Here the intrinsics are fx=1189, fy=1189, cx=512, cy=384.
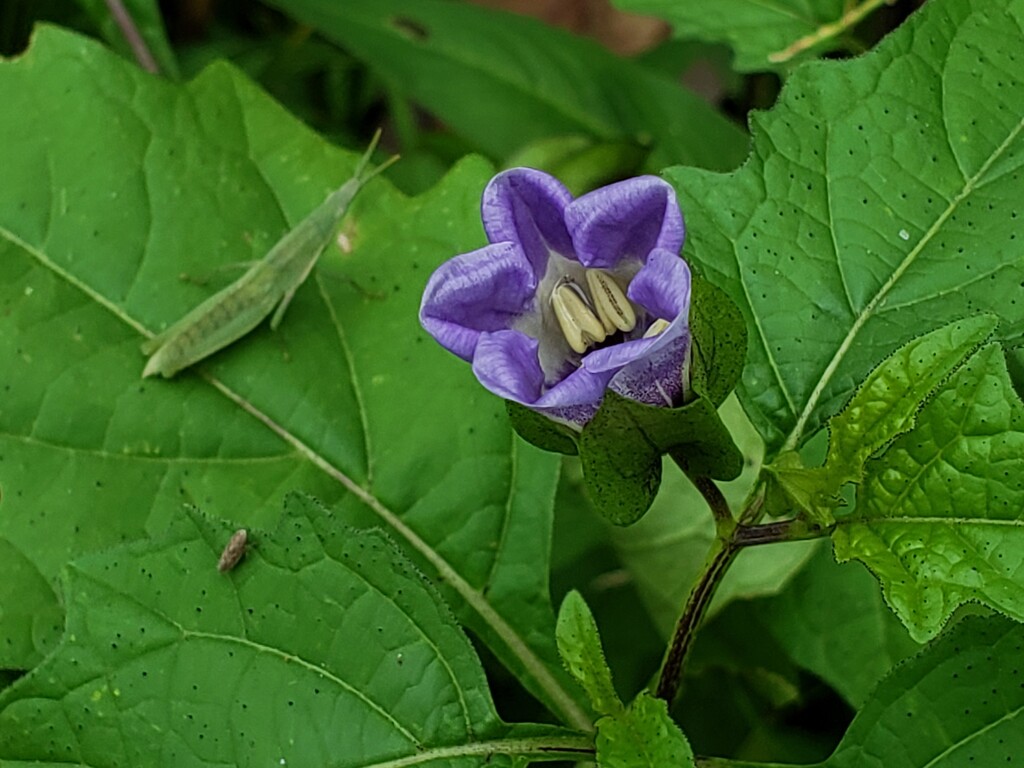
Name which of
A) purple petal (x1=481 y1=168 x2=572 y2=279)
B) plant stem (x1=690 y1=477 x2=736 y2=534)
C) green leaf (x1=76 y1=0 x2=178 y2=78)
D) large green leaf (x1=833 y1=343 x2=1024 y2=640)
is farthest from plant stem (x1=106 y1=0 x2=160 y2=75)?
large green leaf (x1=833 y1=343 x2=1024 y2=640)

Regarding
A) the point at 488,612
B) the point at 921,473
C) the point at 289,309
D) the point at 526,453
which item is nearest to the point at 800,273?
the point at 921,473

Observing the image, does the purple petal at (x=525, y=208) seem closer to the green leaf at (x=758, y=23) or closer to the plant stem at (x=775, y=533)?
the plant stem at (x=775, y=533)

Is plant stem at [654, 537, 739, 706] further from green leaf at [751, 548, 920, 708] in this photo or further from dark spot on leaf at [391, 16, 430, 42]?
dark spot on leaf at [391, 16, 430, 42]

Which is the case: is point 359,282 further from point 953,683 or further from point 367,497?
point 953,683

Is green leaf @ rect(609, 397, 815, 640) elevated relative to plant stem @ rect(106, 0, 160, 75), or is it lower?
lower

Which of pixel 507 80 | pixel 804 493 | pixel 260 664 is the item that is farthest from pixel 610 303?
pixel 507 80

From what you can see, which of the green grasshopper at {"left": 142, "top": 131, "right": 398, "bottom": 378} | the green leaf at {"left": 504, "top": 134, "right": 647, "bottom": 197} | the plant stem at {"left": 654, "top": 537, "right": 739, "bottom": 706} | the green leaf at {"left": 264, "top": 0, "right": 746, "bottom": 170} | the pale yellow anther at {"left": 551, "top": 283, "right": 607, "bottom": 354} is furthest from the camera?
the green leaf at {"left": 264, "top": 0, "right": 746, "bottom": 170}
